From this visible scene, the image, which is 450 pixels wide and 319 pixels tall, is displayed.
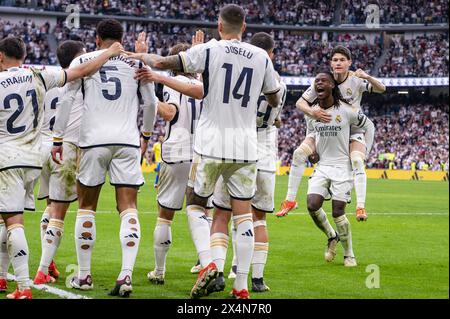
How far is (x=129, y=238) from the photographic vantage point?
7410 mm

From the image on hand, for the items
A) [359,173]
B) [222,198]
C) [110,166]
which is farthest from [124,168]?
[359,173]

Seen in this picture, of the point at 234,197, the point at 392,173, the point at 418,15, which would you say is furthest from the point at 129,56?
the point at 418,15

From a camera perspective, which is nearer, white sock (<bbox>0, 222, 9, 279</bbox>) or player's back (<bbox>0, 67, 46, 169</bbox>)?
player's back (<bbox>0, 67, 46, 169</bbox>)

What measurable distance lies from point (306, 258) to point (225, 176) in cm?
409

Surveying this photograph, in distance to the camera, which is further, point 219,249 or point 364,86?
point 364,86

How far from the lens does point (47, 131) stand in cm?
901

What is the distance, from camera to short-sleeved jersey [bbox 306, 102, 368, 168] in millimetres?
10422

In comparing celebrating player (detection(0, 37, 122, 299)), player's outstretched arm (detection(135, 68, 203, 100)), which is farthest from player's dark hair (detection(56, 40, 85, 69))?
player's outstretched arm (detection(135, 68, 203, 100))

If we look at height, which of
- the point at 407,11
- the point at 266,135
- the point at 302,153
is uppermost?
the point at 407,11

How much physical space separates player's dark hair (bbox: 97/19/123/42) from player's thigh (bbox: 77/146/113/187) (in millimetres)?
1121

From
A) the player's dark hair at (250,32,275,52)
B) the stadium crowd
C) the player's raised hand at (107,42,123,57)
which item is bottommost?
the player's raised hand at (107,42,123,57)

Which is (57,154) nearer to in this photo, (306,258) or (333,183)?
(333,183)

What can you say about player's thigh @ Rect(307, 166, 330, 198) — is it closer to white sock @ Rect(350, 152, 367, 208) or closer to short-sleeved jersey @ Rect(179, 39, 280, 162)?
white sock @ Rect(350, 152, 367, 208)

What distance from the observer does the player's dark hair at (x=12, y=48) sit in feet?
23.4
